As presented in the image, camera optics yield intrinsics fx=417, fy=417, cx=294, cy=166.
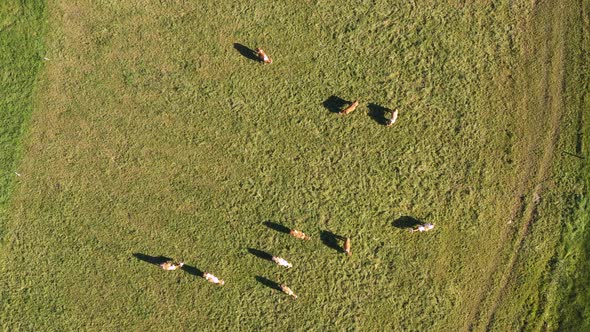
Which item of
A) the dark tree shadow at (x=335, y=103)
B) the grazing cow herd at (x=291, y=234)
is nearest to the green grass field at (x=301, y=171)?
the dark tree shadow at (x=335, y=103)

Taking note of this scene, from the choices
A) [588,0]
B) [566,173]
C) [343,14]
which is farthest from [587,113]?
[343,14]

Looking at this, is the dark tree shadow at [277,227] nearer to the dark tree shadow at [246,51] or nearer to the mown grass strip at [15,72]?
the dark tree shadow at [246,51]

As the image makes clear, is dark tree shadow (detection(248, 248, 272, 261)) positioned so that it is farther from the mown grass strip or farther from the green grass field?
the mown grass strip

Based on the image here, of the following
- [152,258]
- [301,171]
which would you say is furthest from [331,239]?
[152,258]

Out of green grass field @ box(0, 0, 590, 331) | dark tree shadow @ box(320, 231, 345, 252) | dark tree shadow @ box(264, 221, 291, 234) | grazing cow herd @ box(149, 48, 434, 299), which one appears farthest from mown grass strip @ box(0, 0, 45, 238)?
dark tree shadow @ box(320, 231, 345, 252)

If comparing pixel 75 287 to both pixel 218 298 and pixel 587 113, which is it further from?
pixel 587 113

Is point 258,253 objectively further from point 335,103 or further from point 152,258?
point 335,103
